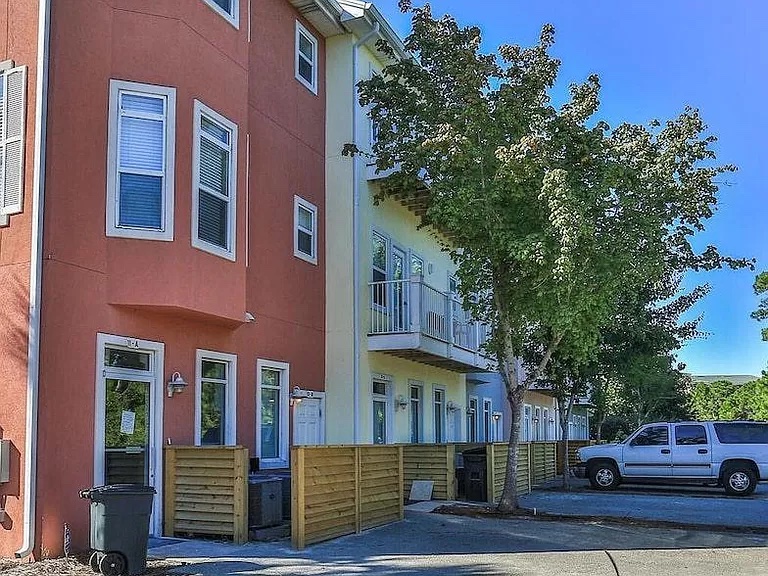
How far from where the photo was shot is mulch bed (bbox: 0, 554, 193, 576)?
31.3ft

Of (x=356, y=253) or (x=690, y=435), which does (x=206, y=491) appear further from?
(x=690, y=435)

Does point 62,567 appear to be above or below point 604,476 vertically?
above

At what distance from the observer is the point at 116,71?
11758mm

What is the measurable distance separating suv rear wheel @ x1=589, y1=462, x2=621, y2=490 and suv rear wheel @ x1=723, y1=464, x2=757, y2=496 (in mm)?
2570

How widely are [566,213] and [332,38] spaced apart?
25.2 ft

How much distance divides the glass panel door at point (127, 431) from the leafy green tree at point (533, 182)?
5907mm

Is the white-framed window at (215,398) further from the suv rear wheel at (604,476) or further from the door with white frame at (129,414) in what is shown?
the suv rear wheel at (604,476)

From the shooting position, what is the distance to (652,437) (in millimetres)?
22281

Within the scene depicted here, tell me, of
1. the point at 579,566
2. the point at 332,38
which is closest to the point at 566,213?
the point at 579,566

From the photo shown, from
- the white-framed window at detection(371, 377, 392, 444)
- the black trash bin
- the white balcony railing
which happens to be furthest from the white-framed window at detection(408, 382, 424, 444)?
the black trash bin

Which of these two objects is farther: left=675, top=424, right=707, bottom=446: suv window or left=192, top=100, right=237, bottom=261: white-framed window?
left=675, top=424, right=707, bottom=446: suv window

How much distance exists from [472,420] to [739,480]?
874 cm

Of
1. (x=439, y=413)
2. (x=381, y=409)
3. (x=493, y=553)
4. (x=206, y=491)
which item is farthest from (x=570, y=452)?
(x=206, y=491)

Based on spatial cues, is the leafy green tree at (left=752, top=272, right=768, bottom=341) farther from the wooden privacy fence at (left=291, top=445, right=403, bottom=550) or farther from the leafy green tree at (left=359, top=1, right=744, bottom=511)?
the wooden privacy fence at (left=291, top=445, right=403, bottom=550)
